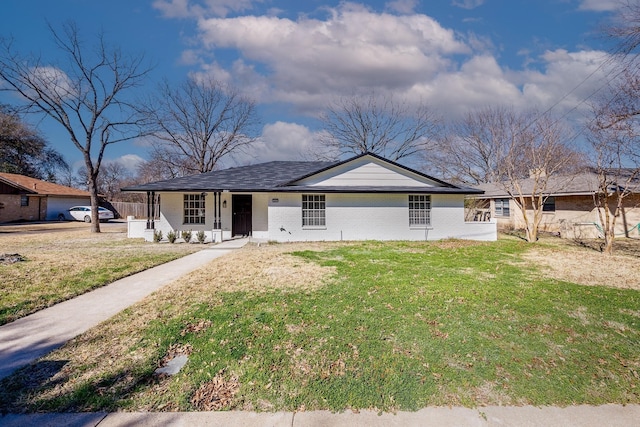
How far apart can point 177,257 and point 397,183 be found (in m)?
10.1

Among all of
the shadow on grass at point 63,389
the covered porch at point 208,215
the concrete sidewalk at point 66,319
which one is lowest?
the shadow on grass at point 63,389

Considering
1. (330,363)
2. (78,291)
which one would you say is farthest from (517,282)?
(78,291)

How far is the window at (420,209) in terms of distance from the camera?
15148 millimetres

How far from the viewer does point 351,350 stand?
145 inches

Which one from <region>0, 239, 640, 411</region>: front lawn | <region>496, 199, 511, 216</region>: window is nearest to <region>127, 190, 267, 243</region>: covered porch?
<region>0, 239, 640, 411</region>: front lawn

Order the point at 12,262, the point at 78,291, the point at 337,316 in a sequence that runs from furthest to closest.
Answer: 1. the point at 12,262
2. the point at 78,291
3. the point at 337,316

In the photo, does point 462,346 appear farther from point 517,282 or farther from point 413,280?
point 517,282

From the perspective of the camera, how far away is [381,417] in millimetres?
2674

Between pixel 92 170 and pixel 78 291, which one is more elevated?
pixel 92 170

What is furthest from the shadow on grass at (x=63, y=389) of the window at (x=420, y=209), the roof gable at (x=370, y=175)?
the window at (x=420, y=209)

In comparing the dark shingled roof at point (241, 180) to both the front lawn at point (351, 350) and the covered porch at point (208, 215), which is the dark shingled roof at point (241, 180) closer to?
the covered porch at point (208, 215)

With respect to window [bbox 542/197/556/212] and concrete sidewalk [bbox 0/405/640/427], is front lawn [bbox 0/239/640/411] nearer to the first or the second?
concrete sidewalk [bbox 0/405/640/427]

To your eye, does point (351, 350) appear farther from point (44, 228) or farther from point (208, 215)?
point (44, 228)

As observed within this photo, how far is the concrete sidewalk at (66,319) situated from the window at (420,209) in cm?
1083
